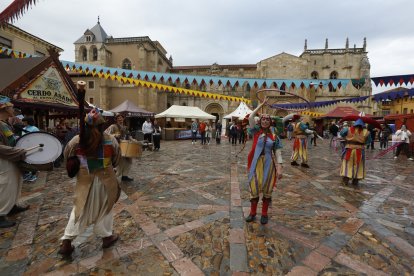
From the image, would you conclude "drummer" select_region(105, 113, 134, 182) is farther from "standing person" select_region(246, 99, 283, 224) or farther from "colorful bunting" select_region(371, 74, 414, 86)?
"colorful bunting" select_region(371, 74, 414, 86)

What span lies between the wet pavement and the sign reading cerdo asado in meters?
3.00

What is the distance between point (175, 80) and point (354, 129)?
24.3 ft

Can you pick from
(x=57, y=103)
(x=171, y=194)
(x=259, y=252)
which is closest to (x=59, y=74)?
(x=57, y=103)

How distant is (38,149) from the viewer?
12.6 ft

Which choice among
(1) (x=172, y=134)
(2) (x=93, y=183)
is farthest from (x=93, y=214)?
(1) (x=172, y=134)

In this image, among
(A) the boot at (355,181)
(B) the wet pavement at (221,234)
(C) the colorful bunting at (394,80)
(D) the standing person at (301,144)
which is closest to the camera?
(B) the wet pavement at (221,234)

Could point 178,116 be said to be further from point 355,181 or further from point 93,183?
point 93,183

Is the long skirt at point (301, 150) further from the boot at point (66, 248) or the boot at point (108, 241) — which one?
the boot at point (66, 248)

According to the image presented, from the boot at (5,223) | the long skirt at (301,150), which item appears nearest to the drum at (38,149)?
the boot at (5,223)

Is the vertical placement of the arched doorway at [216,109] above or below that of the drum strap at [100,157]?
above

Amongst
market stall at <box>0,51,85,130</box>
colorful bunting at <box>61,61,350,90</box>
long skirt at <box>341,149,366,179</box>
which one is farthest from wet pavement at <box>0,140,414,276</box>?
colorful bunting at <box>61,61,350,90</box>

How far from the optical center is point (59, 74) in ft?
26.1

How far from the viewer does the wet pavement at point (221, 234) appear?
2.61m

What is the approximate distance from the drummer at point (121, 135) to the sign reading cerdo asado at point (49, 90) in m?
3.54
